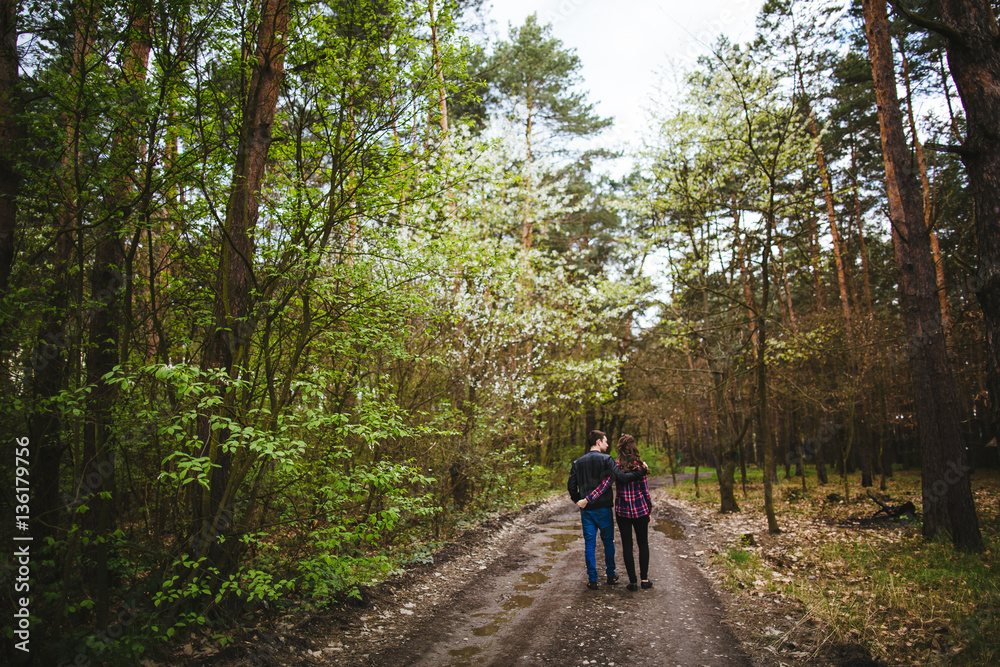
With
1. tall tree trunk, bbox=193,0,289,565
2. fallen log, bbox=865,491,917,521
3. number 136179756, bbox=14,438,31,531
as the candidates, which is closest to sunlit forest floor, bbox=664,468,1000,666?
fallen log, bbox=865,491,917,521

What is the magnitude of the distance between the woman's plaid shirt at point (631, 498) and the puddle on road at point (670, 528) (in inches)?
171

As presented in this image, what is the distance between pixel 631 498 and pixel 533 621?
6.73 feet

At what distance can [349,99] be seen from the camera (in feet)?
16.3

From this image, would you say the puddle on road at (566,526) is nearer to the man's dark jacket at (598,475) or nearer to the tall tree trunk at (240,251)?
the man's dark jacket at (598,475)

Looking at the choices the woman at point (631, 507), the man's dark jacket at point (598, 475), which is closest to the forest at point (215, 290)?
the man's dark jacket at point (598, 475)

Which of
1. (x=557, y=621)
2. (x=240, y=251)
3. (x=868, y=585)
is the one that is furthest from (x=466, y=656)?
(x=868, y=585)

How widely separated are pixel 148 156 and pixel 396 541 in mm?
6101

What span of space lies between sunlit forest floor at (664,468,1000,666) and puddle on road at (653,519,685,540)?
0.61m

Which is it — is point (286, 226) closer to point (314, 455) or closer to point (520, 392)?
point (314, 455)

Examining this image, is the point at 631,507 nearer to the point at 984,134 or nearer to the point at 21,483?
the point at 984,134

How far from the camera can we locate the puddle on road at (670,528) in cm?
1017

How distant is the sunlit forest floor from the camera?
394 centimetres

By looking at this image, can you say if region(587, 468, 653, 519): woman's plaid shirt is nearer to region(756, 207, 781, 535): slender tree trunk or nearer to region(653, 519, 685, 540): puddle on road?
region(756, 207, 781, 535): slender tree trunk

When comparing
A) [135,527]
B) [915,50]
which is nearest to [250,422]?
[135,527]
